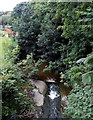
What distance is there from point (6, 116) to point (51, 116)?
998 mm

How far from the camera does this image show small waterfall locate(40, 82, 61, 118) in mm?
2334

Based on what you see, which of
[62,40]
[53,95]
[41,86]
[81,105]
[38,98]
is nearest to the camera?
[81,105]

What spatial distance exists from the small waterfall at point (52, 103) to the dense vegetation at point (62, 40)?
34 centimetres

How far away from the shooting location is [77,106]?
80.0 inches

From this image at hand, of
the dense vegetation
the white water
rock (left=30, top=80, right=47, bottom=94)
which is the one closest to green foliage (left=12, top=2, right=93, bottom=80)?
the dense vegetation

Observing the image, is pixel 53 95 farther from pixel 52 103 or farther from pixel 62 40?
pixel 62 40

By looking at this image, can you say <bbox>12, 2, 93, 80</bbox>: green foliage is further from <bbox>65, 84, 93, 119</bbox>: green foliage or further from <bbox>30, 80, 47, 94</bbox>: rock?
<bbox>65, 84, 93, 119</bbox>: green foliage

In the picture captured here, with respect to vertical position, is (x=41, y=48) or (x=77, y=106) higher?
(x=41, y=48)

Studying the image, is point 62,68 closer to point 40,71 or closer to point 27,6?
point 40,71


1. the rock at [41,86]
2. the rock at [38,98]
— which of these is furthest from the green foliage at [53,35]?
the rock at [38,98]

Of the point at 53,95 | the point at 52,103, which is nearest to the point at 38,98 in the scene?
the point at 52,103

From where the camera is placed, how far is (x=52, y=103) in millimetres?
2709

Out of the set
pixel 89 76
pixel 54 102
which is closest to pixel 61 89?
pixel 54 102

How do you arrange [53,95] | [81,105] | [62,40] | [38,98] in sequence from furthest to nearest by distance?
[62,40] < [53,95] < [38,98] < [81,105]
